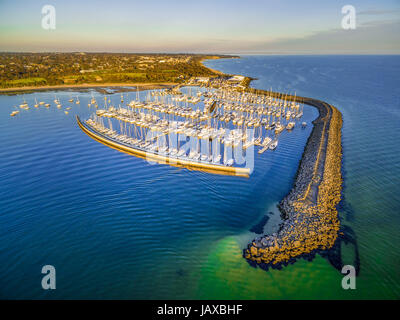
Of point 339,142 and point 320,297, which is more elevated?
point 339,142

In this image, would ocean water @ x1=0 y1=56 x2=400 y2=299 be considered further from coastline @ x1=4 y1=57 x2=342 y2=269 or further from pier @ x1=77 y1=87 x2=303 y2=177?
pier @ x1=77 y1=87 x2=303 y2=177

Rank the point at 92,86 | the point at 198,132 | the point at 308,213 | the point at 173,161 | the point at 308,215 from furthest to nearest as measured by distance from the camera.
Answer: the point at 92,86 < the point at 198,132 < the point at 173,161 < the point at 308,213 < the point at 308,215

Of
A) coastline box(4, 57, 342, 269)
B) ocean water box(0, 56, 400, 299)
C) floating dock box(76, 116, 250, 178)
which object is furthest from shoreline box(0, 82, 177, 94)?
coastline box(4, 57, 342, 269)

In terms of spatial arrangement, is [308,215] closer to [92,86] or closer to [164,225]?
[164,225]

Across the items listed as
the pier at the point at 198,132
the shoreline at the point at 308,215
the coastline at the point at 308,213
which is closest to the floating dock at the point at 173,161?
the pier at the point at 198,132

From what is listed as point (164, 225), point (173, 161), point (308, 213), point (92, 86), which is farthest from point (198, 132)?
point (92, 86)

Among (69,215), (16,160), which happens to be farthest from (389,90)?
(16,160)
